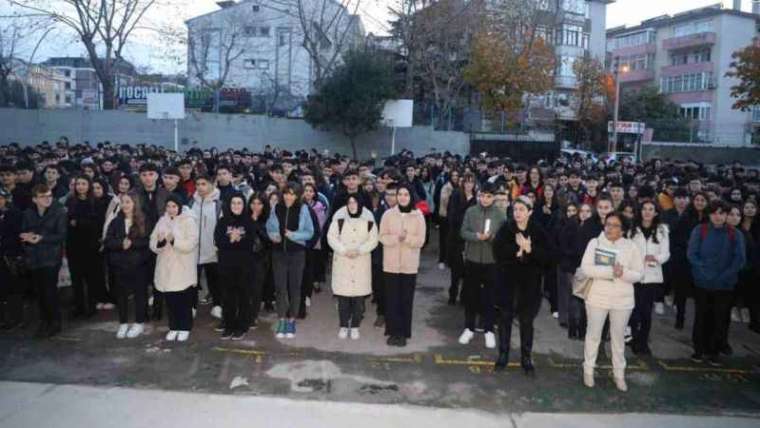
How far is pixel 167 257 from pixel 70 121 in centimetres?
1957

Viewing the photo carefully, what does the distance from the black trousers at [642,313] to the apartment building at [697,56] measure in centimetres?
4369

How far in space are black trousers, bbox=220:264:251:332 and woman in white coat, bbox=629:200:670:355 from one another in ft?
14.5

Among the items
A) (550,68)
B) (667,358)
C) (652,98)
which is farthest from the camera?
(652,98)

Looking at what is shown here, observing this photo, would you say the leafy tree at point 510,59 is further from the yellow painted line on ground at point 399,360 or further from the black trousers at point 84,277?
the yellow painted line on ground at point 399,360

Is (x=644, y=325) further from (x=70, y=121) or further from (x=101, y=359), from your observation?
(x=70, y=121)

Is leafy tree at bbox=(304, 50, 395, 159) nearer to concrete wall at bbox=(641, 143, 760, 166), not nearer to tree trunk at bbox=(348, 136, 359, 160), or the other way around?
tree trunk at bbox=(348, 136, 359, 160)

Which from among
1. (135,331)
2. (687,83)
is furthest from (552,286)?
(687,83)

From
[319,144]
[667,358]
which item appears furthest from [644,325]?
[319,144]

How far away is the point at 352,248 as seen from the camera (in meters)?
7.29

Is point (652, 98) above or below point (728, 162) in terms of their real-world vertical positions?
above

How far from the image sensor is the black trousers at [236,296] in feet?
23.6

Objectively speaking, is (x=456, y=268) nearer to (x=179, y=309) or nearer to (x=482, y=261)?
(x=482, y=261)

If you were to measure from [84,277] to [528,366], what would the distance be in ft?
18.2

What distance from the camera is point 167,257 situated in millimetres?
7219
